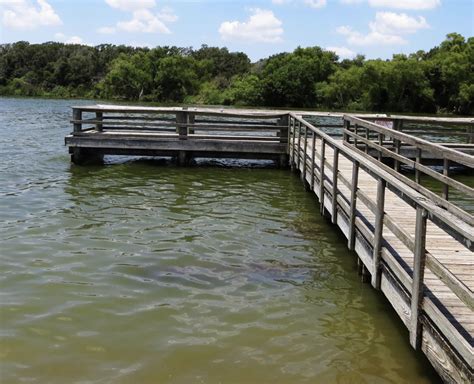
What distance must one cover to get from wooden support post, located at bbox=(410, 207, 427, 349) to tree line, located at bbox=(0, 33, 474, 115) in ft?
225

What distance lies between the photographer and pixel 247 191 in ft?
40.6

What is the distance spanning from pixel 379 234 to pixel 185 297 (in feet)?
7.08

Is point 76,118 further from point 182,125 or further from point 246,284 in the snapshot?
point 246,284

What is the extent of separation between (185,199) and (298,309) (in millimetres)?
5801

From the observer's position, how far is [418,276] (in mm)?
4422

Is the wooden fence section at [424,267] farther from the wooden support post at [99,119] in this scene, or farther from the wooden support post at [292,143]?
the wooden support post at [99,119]

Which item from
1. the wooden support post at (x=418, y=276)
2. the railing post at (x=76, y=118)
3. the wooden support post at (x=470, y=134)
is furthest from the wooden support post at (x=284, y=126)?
the wooden support post at (x=418, y=276)

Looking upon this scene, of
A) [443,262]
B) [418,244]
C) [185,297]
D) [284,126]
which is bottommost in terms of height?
[185,297]

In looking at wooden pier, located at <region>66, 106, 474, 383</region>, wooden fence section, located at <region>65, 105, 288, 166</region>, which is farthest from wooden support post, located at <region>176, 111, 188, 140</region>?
wooden pier, located at <region>66, 106, 474, 383</region>

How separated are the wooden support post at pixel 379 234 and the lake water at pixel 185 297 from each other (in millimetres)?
444

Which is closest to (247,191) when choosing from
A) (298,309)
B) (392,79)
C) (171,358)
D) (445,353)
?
(298,309)

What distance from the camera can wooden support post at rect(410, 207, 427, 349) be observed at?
4379 mm

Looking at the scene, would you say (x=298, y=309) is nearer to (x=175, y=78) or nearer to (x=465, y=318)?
(x=465, y=318)

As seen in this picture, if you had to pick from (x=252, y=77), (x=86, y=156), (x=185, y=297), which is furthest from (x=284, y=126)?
(x=252, y=77)
